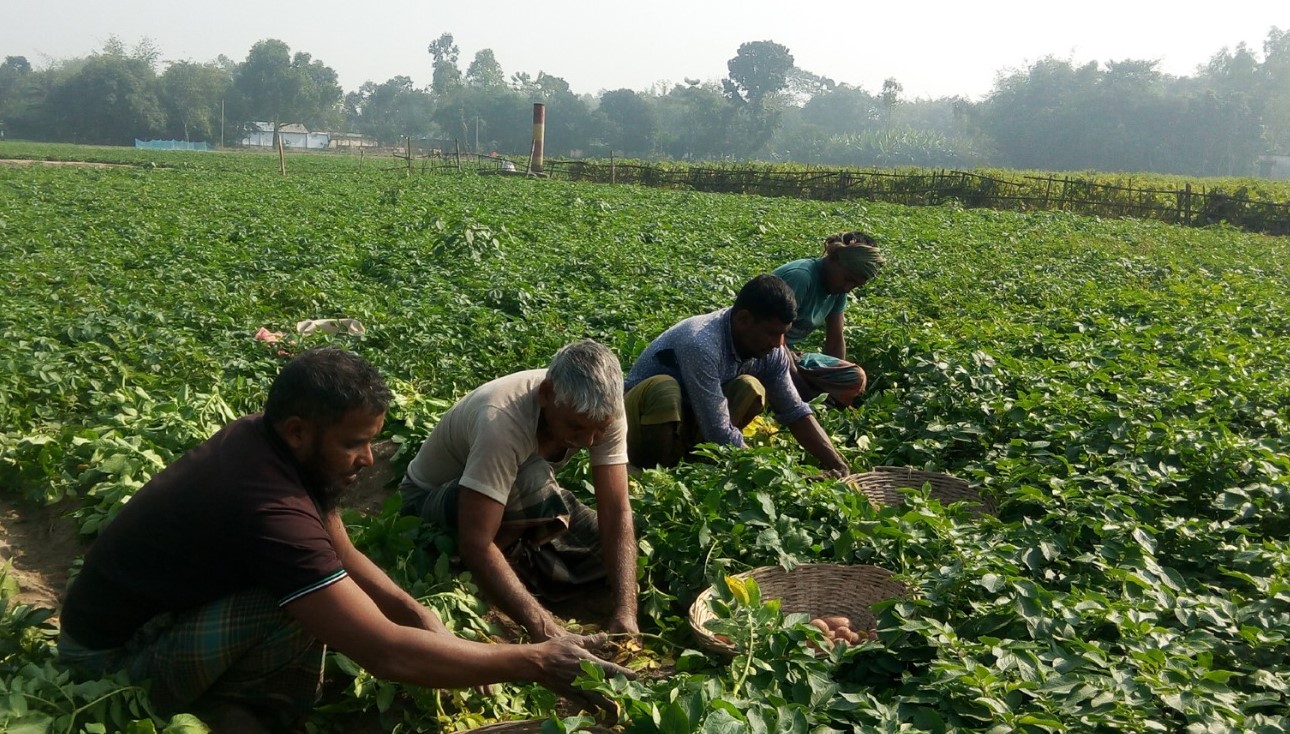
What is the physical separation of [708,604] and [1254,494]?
8.03ft

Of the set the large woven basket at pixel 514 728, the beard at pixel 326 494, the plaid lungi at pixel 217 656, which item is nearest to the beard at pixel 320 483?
the beard at pixel 326 494

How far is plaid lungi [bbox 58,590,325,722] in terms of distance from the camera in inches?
105

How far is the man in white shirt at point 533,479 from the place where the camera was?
3162 mm

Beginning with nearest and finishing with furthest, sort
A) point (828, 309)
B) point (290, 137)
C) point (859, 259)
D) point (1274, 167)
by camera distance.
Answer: point (859, 259) → point (828, 309) → point (1274, 167) → point (290, 137)

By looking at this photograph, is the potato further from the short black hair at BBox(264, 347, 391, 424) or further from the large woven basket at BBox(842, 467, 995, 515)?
the short black hair at BBox(264, 347, 391, 424)

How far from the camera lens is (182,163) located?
134 ft

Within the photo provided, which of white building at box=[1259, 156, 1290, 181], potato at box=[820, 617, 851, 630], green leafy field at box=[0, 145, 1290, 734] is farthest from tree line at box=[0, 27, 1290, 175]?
potato at box=[820, 617, 851, 630]

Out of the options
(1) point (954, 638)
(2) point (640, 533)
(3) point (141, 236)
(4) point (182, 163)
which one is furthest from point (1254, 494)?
(4) point (182, 163)

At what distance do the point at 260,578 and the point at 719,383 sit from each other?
8.32ft

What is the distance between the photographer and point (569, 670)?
252cm

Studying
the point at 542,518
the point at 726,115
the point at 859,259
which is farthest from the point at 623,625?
the point at 726,115

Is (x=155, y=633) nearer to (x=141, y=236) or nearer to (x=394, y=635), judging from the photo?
(x=394, y=635)

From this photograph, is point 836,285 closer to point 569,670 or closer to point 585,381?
point 585,381

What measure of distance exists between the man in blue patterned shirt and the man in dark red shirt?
203 centimetres
